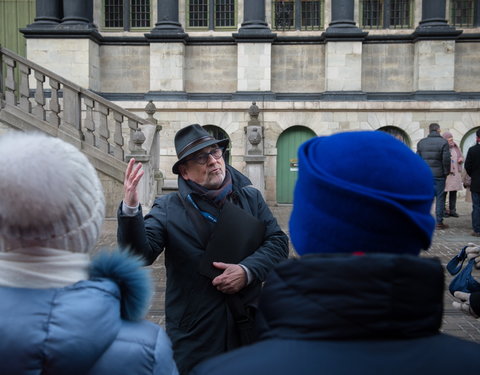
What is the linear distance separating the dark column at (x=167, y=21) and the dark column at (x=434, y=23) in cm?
680

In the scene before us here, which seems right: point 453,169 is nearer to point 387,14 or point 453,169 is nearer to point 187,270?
point 387,14

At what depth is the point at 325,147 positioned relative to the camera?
4.99 ft

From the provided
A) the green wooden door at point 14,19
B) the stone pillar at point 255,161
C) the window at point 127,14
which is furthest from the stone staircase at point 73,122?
the green wooden door at point 14,19

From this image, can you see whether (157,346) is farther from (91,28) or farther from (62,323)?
(91,28)

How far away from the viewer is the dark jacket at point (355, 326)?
1283 millimetres

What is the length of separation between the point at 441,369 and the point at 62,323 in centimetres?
92

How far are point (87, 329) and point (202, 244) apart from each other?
5.15 ft

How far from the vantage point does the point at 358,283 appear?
132cm

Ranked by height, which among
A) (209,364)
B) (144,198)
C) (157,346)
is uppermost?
(209,364)

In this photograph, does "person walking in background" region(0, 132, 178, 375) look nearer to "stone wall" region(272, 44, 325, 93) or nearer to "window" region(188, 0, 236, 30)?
"stone wall" region(272, 44, 325, 93)

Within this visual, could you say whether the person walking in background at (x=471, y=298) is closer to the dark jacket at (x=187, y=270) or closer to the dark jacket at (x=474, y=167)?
the dark jacket at (x=187, y=270)

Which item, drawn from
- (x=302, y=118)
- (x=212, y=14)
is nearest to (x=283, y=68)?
(x=302, y=118)

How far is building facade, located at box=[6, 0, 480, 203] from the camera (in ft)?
57.2

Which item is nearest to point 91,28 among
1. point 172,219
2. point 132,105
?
point 132,105
